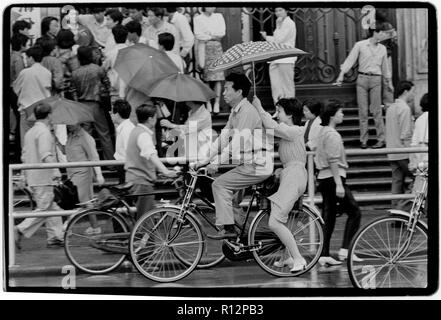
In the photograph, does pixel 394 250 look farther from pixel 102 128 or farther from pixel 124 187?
pixel 102 128

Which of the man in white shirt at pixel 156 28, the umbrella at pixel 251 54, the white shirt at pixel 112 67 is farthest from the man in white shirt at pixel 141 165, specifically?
the man in white shirt at pixel 156 28

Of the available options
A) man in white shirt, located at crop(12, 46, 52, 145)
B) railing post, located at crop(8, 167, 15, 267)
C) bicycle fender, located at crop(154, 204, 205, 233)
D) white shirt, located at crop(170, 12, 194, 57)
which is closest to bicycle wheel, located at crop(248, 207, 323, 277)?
bicycle fender, located at crop(154, 204, 205, 233)

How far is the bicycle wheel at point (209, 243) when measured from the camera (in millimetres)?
10375

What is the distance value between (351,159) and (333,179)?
134cm

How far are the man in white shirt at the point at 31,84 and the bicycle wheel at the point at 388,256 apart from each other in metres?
3.90

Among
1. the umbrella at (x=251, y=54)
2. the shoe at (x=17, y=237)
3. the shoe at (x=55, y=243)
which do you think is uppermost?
the umbrella at (x=251, y=54)

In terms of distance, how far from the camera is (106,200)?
10.4 metres

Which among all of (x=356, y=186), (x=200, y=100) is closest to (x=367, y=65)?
(x=356, y=186)

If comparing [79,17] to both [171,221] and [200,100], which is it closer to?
[200,100]

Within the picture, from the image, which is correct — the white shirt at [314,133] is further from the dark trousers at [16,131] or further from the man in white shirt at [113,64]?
the dark trousers at [16,131]

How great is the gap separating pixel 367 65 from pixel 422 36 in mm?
3110

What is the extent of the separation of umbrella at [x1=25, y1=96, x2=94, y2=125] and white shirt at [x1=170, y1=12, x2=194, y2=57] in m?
2.33

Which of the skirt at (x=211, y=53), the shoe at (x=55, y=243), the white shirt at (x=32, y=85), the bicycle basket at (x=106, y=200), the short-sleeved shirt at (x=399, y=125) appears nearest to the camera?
the bicycle basket at (x=106, y=200)
